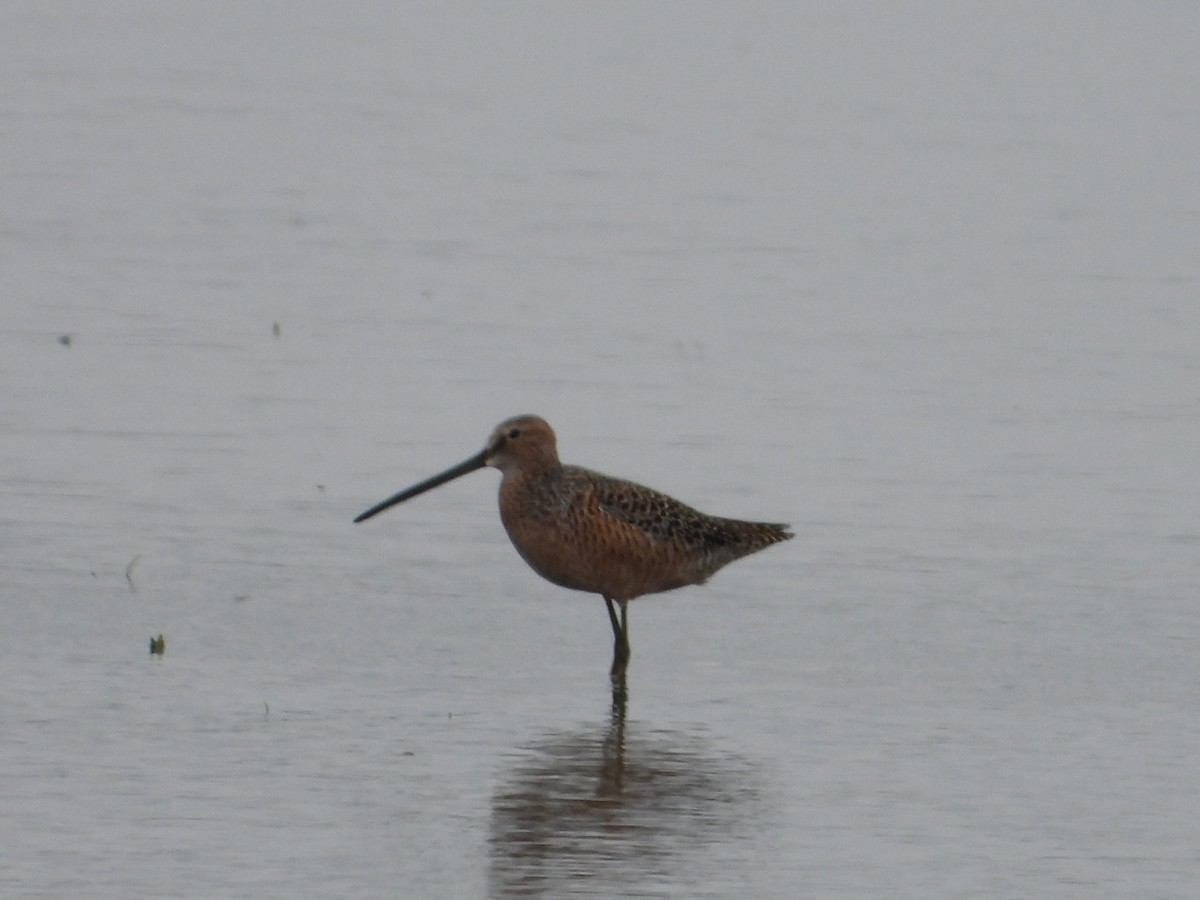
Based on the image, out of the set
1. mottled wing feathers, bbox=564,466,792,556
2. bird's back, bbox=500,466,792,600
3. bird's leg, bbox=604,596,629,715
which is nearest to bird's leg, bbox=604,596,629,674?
bird's leg, bbox=604,596,629,715

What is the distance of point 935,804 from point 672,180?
31.2 ft

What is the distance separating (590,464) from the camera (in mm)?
9438

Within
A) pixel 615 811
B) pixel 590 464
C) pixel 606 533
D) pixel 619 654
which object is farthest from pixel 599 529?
pixel 590 464

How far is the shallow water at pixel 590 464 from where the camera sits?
19.2ft

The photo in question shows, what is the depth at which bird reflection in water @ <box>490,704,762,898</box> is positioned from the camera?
545 cm

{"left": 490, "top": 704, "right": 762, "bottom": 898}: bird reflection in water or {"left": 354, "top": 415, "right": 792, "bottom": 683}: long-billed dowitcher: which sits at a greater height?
{"left": 354, "top": 415, "right": 792, "bottom": 683}: long-billed dowitcher

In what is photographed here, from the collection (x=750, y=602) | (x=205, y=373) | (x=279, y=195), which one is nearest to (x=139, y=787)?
(x=750, y=602)

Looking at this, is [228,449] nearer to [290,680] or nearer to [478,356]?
[478,356]

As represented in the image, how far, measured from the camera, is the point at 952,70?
19.3m

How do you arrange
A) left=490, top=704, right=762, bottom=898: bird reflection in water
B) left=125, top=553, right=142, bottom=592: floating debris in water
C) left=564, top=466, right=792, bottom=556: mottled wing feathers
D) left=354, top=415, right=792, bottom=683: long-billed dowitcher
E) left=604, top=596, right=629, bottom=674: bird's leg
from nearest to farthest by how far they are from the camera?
left=490, top=704, right=762, bottom=898: bird reflection in water, left=604, top=596, right=629, bottom=674: bird's leg, left=354, top=415, right=792, bottom=683: long-billed dowitcher, left=564, top=466, right=792, bottom=556: mottled wing feathers, left=125, top=553, right=142, bottom=592: floating debris in water

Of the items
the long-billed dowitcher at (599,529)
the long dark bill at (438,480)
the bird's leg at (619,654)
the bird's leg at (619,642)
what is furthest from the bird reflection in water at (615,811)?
the long dark bill at (438,480)

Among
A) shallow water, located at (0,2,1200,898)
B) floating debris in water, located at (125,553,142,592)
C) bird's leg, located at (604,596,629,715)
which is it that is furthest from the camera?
floating debris in water, located at (125,553,142,592)

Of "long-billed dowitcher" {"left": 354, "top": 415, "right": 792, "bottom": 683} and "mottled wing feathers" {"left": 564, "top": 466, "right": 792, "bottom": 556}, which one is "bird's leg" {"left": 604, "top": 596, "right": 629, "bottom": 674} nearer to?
"long-billed dowitcher" {"left": 354, "top": 415, "right": 792, "bottom": 683}

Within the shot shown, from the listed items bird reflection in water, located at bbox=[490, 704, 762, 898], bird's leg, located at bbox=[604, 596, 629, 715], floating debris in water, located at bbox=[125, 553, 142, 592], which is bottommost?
bird reflection in water, located at bbox=[490, 704, 762, 898]
